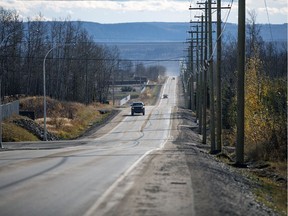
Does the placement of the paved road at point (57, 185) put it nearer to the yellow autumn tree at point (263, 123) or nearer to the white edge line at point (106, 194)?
the white edge line at point (106, 194)

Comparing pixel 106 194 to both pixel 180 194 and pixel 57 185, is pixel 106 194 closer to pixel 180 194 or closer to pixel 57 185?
pixel 180 194

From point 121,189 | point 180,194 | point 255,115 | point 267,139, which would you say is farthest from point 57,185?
point 255,115

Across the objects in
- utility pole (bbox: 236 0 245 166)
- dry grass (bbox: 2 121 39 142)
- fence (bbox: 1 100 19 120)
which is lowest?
dry grass (bbox: 2 121 39 142)

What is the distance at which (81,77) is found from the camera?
111 metres

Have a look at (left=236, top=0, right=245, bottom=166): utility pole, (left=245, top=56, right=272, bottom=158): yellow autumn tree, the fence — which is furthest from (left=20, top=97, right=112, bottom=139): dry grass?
(left=236, top=0, right=245, bottom=166): utility pole

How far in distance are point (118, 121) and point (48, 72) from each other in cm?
2512

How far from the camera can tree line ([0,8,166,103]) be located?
90188 millimetres

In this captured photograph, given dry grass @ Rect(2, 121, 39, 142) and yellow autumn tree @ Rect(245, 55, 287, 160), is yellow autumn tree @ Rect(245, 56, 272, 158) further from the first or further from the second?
dry grass @ Rect(2, 121, 39, 142)

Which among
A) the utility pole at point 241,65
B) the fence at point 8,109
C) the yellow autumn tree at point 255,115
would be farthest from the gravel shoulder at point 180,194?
the fence at point 8,109

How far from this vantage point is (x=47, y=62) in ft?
328

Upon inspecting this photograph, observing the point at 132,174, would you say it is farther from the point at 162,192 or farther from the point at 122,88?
the point at 122,88

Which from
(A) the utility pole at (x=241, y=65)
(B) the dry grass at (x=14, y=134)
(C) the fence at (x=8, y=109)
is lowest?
(B) the dry grass at (x=14, y=134)

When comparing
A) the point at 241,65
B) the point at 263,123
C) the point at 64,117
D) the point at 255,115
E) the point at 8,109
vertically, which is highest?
the point at 241,65

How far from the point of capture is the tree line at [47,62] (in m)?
90.2
